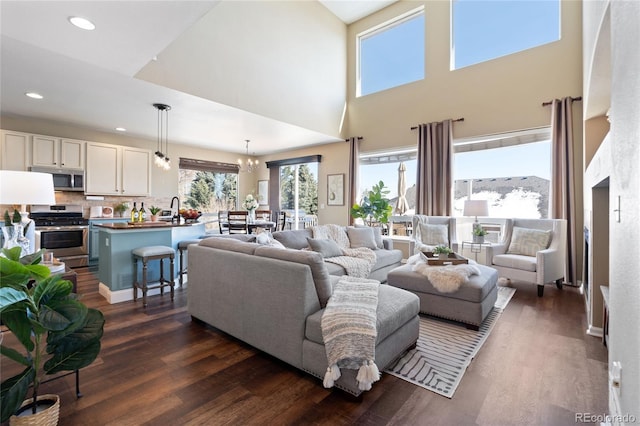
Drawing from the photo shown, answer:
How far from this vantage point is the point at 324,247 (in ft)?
13.1

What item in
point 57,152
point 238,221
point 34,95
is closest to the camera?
point 34,95

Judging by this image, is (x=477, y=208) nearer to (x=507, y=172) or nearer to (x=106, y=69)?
(x=507, y=172)

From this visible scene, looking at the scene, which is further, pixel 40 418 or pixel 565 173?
pixel 565 173

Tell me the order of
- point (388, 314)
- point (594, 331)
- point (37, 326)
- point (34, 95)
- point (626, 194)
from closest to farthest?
point (626, 194) < point (37, 326) < point (388, 314) < point (594, 331) < point (34, 95)

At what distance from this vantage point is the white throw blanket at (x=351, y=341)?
1713 millimetres

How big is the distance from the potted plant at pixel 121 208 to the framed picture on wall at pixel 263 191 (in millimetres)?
3615

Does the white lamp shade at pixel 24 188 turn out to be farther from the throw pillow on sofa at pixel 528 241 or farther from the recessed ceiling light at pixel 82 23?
the throw pillow on sofa at pixel 528 241

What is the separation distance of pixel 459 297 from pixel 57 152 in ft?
22.6

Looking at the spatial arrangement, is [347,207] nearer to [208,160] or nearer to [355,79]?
[355,79]

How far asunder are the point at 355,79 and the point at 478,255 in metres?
4.87

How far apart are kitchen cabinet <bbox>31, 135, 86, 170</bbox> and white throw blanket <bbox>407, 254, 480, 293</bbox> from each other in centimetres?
636

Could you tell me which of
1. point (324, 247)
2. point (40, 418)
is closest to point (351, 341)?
point (40, 418)

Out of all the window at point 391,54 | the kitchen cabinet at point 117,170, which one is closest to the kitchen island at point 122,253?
the kitchen cabinet at point 117,170

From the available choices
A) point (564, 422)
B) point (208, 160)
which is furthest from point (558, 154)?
point (208, 160)
